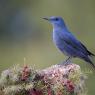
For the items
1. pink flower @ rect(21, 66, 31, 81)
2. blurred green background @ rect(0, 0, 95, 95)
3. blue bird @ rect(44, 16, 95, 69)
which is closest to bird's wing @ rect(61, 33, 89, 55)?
blue bird @ rect(44, 16, 95, 69)

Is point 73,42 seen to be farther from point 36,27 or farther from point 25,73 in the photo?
point 36,27

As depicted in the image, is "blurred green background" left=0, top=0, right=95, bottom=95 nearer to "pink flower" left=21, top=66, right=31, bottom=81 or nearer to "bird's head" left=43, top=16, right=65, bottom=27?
"bird's head" left=43, top=16, right=65, bottom=27

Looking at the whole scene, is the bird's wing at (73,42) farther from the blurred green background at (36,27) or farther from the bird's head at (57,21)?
the blurred green background at (36,27)

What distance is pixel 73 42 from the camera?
40.4 ft

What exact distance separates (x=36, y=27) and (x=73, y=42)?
52.0 ft

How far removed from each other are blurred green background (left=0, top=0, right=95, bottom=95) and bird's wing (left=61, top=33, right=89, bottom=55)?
26.3 feet

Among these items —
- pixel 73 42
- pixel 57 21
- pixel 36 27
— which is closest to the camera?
pixel 73 42

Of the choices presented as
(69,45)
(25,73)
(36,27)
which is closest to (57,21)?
(69,45)

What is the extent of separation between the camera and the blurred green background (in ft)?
76.1

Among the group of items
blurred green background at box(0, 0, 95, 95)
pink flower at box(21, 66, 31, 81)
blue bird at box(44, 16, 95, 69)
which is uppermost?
pink flower at box(21, 66, 31, 81)

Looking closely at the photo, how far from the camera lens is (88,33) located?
997 inches

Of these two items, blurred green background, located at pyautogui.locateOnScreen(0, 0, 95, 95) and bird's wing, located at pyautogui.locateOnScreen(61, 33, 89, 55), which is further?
A: blurred green background, located at pyautogui.locateOnScreen(0, 0, 95, 95)

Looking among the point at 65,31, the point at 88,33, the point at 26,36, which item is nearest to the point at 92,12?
the point at 88,33

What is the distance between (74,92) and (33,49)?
16.1 m
